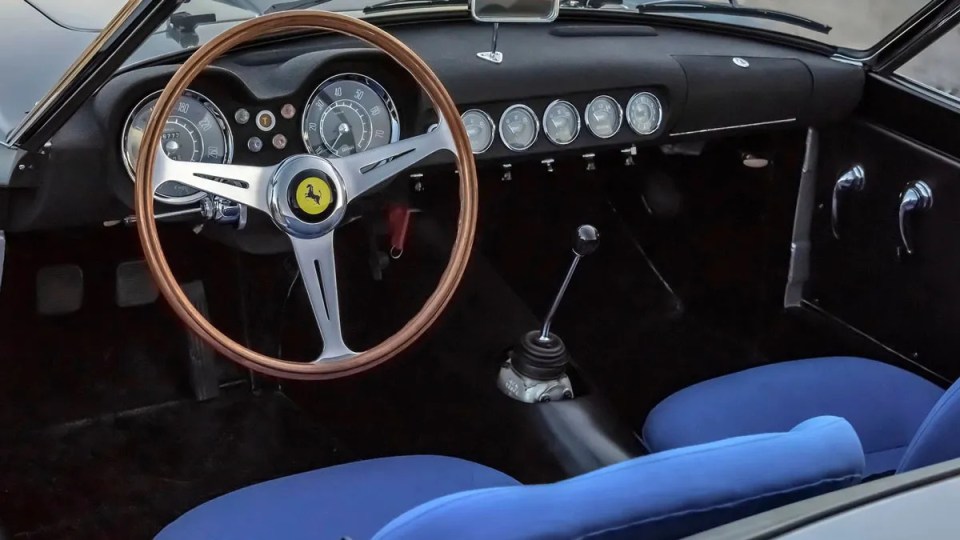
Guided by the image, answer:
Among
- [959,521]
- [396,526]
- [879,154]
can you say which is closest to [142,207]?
[396,526]

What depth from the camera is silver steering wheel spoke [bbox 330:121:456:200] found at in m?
1.80

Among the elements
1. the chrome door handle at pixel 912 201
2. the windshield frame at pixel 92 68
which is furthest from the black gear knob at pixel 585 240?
the windshield frame at pixel 92 68

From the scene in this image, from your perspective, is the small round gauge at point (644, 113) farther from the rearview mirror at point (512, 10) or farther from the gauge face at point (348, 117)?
the gauge face at point (348, 117)

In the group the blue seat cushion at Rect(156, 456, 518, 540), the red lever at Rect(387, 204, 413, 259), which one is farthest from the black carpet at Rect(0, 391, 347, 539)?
the blue seat cushion at Rect(156, 456, 518, 540)

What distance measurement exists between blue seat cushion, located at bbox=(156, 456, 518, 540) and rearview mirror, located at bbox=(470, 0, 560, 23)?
84 centimetres

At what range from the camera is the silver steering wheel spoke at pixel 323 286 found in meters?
1.78

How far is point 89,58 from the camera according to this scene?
1525 mm

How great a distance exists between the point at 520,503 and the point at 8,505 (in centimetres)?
174

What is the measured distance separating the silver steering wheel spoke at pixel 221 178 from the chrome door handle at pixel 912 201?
1.58 meters

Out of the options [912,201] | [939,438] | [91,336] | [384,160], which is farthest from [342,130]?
[912,201]

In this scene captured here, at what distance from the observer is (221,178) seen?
5.57 ft

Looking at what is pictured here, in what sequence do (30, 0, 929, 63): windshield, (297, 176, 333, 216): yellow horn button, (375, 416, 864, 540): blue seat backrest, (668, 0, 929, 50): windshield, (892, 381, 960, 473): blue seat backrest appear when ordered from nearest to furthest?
(375, 416, 864, 540): blue seat backrest → (892, 381, 960, 473): blue seat backrest → (297, 176, 333, 216): yellow horn button → (30, 0, 929, 63): windshield → (668, 0, 929, 50): windshield

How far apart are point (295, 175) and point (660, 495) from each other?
0.97m

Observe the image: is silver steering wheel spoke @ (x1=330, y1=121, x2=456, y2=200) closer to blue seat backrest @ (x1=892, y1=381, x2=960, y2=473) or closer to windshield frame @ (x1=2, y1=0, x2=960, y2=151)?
windshield frame @ (x1=2, y1=0, x2=960, y2=151)
